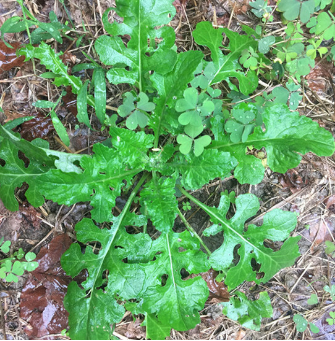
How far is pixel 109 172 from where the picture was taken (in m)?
1.97

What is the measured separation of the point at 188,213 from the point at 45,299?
1288 millimetres

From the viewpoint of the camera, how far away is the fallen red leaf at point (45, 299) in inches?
87.5

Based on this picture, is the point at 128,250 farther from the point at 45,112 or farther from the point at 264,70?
the point at 264,70

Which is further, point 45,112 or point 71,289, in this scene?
point 45,112

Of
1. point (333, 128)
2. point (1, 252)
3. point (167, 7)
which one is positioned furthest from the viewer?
point (333, 128)

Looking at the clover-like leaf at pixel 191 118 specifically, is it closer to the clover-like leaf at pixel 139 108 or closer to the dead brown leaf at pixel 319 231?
the clover-like leaf at pixel 139 108

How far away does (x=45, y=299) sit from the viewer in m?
2.23

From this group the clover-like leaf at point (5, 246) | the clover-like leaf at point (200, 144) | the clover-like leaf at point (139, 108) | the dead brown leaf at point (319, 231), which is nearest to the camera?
the clover-like leaf at point (200, 144)

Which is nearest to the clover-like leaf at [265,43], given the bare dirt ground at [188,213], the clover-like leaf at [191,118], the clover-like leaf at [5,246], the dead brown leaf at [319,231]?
the bare dirt ground at [188,213]

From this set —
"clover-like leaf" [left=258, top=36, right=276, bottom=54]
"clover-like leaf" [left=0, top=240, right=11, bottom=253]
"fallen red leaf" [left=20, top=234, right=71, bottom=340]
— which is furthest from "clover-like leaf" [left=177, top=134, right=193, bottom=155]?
"clover-like leaf" [left=0, top=240, right=11, bottom=253]

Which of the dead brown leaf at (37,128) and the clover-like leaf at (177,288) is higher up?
the dead brown leaf at (37,128)

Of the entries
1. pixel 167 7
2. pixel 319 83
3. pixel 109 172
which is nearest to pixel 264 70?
pixel 319 83

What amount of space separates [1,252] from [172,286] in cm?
136

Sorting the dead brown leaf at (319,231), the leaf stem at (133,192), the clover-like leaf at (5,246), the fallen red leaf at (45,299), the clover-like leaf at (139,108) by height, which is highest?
the clover-like leaf at (139,108)
